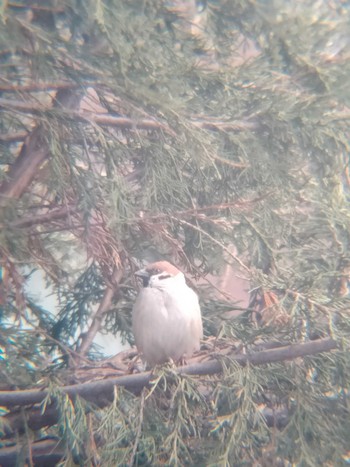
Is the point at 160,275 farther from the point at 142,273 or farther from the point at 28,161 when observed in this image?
the point at 28,161

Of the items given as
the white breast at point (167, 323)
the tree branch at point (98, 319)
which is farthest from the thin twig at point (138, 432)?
the tree branch at point (98, 319)

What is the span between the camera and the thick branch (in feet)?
7.45

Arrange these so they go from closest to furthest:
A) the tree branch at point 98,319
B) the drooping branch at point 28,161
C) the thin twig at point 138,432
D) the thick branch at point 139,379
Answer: the thin twig at point 138,432 < the thick branch at point 139,379 < the drooping branch at point 28,161 < the tree branch at point 98,319

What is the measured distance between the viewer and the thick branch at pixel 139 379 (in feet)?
7.45

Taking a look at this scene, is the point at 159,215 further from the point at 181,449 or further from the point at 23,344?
the point at 181,449

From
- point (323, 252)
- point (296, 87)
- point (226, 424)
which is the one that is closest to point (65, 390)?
point (226, 424)

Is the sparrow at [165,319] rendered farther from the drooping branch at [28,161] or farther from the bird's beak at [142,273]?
the drooping branch at [28,161]

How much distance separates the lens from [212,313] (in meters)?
3.22

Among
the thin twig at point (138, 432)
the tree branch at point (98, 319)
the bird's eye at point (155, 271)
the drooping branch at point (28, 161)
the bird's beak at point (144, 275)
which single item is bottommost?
the thin twig at point (138, 432)

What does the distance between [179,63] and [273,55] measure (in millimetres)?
584

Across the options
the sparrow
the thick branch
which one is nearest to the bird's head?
the sparrow

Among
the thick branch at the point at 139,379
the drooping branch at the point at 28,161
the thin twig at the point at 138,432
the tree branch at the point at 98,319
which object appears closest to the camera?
the thin twig at the point at 138,432

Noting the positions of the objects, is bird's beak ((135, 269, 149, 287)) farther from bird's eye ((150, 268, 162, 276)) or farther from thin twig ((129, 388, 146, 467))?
thin twig ((129, 388, 146, 467))

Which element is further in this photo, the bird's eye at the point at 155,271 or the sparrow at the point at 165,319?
the bird's eye at the point at 155,271
